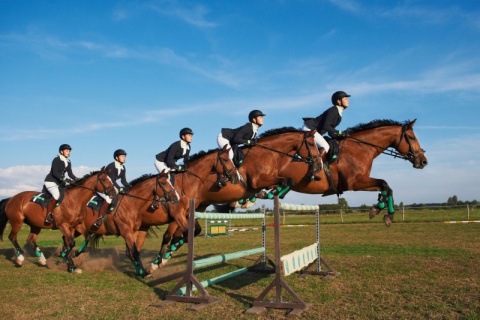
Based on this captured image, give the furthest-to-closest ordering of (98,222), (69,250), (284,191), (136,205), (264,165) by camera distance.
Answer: (69,250) < (98,222) < (136,205) < (264,165) < (284,191)

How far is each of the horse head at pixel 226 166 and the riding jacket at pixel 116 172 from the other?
2.97 meters

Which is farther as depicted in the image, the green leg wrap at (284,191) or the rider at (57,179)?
the rider at (57,179)

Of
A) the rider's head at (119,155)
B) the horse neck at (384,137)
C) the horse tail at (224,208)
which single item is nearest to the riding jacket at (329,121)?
the horse neck at (384,137)

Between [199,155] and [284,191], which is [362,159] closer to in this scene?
[284,191]

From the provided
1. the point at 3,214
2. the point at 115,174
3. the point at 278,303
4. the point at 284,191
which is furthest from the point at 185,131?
the point at 3,214

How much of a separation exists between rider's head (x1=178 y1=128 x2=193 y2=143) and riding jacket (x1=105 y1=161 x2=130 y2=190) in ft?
6.57

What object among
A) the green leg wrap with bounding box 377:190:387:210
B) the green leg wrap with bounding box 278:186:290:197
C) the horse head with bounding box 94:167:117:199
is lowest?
the green leg wrap with bounding box 377:190:387:210

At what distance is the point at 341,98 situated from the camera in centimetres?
730

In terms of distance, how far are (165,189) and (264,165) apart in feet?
6.59

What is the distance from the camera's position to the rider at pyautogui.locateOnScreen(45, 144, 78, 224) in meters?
9.74

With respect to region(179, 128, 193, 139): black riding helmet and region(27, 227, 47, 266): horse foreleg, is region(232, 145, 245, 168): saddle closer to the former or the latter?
region(179, 128, 193, 139): black riding helmet

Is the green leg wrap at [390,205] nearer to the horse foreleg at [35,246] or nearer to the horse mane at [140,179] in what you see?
the horse mane at [140,179]

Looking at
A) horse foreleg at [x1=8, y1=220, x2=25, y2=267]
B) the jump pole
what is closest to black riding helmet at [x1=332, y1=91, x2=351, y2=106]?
the jump pole

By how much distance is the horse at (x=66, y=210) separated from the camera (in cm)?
944
